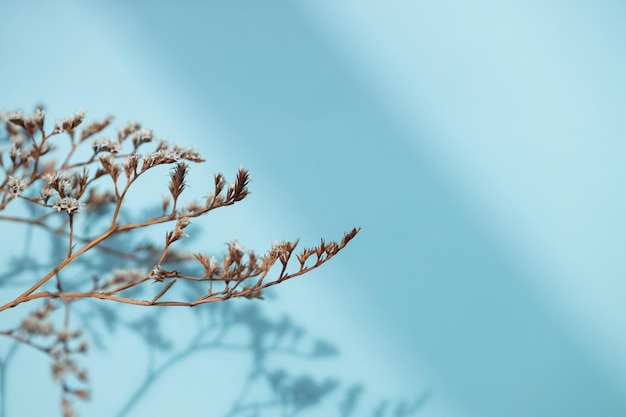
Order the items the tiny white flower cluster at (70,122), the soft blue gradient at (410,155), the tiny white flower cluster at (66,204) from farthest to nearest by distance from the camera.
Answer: the soft blue gradient at (410,155) < the tiny white flower cluster at (70,122) < the tiny white flower cluster at (66,204)

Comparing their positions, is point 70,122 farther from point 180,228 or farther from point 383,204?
point 383,204

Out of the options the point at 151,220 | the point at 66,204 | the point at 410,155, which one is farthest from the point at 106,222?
the point at 410,155

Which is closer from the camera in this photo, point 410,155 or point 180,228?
point 180,228

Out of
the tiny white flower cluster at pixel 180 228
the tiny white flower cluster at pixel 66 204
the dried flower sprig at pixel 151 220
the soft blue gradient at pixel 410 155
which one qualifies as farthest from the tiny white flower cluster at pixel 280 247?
the soft blue gradient at pixel 410 155

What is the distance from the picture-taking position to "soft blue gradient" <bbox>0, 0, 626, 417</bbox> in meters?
1.18

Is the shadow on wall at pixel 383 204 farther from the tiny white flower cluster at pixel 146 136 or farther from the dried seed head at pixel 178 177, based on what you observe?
the dried seed head at pixel 178 177

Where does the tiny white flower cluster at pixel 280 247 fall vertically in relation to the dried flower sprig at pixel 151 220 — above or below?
below

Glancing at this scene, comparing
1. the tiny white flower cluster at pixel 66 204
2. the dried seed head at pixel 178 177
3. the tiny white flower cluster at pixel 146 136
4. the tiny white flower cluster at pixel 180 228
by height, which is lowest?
the tiny white flower cluster at pixel 180 228

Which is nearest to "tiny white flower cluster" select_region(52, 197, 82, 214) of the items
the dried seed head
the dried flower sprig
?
the dried flower sprig

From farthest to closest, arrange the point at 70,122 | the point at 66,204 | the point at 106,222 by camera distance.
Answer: the point at 106,222
the point at 70,122
the point at 66,204

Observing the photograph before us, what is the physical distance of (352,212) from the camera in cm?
121

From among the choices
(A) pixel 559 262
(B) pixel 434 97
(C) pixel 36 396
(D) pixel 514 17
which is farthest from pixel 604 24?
(C) pixel 36 396

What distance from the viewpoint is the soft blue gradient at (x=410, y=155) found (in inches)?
46.6

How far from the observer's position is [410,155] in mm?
1242
